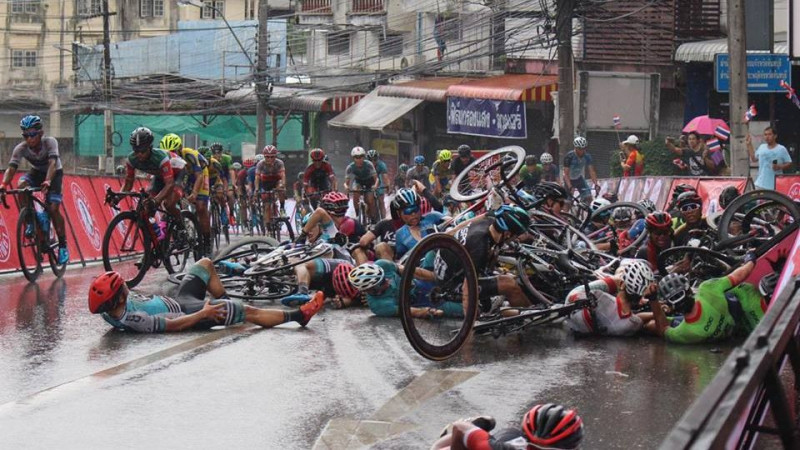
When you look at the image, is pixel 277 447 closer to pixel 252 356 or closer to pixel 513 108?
pixel 252 356

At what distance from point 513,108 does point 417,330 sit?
3064 centimetres

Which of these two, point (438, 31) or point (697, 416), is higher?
point (438, 31)

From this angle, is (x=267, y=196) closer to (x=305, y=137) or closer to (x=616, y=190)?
(x=616, y=190)

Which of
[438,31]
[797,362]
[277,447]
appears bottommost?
[277,447]

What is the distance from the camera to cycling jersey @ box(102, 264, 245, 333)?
11.0 metres

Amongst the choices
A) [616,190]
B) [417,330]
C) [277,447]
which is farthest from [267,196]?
[277,447]

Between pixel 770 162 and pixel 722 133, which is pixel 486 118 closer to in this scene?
pixel 722 133

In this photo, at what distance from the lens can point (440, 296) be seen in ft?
33.0

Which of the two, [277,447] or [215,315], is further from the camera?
[215,315]

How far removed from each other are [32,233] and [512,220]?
22.9 ft

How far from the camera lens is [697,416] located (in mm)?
3516

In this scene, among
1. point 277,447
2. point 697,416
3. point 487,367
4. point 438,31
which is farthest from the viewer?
point 438,31

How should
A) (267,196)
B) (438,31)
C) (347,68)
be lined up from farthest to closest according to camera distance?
(347,68) → (438,31) → (267,196)

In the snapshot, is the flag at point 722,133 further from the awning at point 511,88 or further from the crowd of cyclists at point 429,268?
the awning at point 511,88
